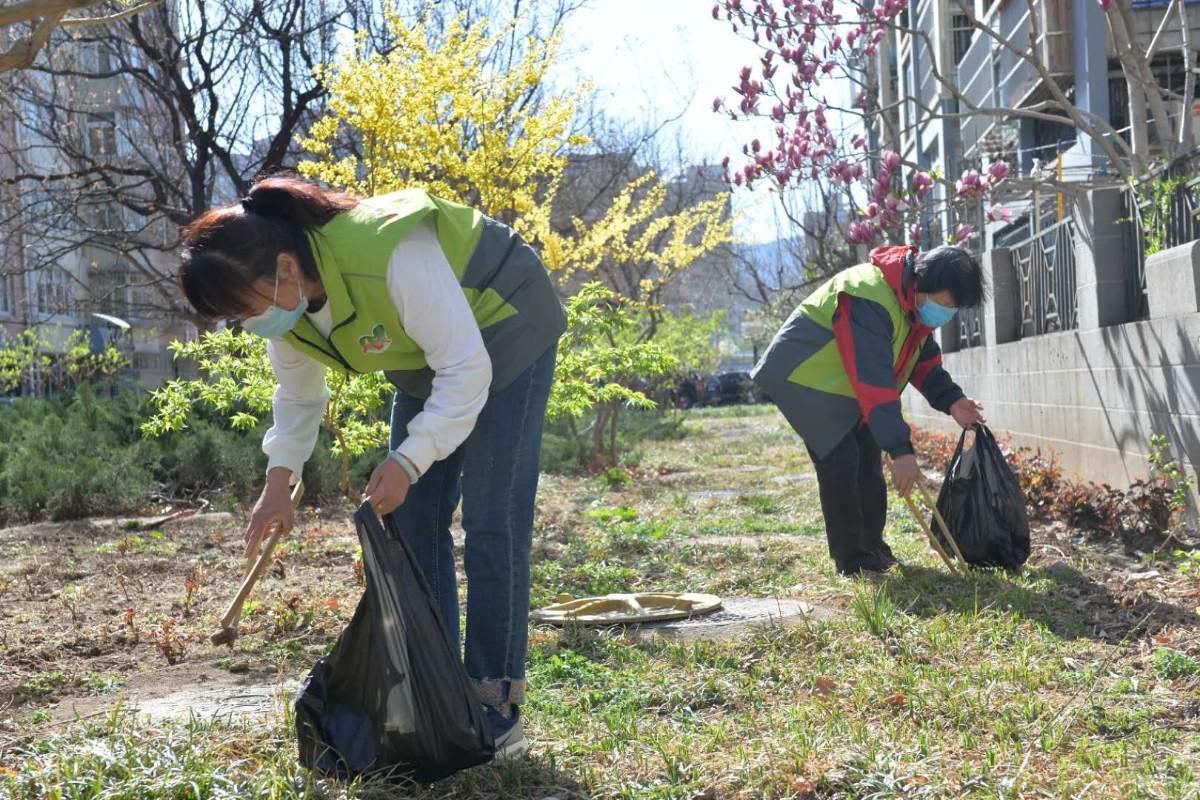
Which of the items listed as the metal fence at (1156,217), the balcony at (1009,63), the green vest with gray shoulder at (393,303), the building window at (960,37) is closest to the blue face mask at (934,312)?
the metal fence at (1156,217)

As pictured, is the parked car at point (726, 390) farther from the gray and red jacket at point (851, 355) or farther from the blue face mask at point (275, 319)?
the blue face mask at point (275, 319)

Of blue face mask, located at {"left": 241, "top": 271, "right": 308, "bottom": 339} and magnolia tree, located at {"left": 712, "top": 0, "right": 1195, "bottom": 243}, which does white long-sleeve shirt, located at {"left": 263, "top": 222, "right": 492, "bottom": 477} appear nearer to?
blue face mask, located at {"left": 241, "top": 271, "right": 308, "bottom": 339}

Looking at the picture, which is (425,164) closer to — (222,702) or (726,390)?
(222,702)

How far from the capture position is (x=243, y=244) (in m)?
2.66

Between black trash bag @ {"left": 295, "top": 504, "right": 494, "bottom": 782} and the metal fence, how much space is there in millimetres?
4598

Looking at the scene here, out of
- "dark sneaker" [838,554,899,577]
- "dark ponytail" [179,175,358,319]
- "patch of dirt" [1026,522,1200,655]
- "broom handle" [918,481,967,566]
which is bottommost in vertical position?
"patch of dirt" [1026,522,1200,655]

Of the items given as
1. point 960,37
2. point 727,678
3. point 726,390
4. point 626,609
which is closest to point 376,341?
point 727,678

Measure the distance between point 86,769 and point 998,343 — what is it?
8721mm

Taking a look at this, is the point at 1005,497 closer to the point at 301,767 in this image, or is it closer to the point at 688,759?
the point at 688,759

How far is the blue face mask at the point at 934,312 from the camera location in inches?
207

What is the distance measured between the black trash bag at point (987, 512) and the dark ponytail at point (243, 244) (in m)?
3.54

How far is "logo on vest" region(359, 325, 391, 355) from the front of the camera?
292 cm

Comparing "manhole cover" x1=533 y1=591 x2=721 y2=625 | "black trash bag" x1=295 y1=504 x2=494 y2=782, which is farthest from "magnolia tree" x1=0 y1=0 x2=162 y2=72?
"manhole cover" x1=533 y1=591 x2=721 y2=625

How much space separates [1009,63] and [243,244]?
1813 centimetres
